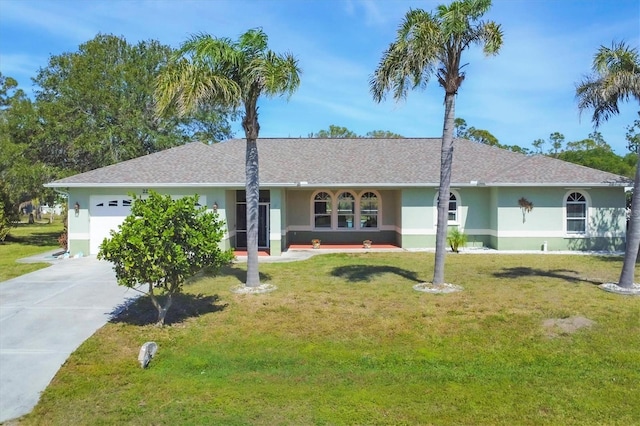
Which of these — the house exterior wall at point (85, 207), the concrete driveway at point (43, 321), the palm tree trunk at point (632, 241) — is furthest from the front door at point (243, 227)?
the palm tree trunk at point (632, 241)

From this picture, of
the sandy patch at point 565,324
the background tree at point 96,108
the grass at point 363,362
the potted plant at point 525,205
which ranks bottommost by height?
the grass at point 363,362

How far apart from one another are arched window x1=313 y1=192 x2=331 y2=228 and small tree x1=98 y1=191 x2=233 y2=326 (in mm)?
12433

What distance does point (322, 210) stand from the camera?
21500 mm

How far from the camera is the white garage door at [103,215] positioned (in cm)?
1806

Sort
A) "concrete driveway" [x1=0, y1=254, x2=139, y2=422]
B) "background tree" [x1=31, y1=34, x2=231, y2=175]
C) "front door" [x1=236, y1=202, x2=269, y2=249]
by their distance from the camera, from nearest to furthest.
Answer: "concrete driveway" [x1=0, y1=254, x2=139, y2=422] → "front door" [x1=236, y1=202, x2=269, y2=249] → "background tree" [x1=31, y1=34, x2=231, y2=175]

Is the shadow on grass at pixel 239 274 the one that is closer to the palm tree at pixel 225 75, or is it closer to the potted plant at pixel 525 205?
the palm tree at pixel 225 75

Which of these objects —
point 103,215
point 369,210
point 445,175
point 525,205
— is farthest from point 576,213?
point 103,215

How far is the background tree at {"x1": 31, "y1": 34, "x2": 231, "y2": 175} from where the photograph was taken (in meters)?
24.9

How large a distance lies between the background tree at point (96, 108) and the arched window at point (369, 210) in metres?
9.30

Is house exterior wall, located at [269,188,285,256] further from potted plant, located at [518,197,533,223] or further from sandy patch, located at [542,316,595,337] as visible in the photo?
→ sandy patch, located at [542,316,595,337]

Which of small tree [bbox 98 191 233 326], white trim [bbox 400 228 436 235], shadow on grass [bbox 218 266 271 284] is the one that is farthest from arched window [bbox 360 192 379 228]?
small tree [bbox 98 191 233 326]

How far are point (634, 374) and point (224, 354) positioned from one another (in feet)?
21.1

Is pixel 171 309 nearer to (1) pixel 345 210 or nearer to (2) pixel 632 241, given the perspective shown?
(2) pixel 632 241

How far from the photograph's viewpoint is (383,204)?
70.5 feet
